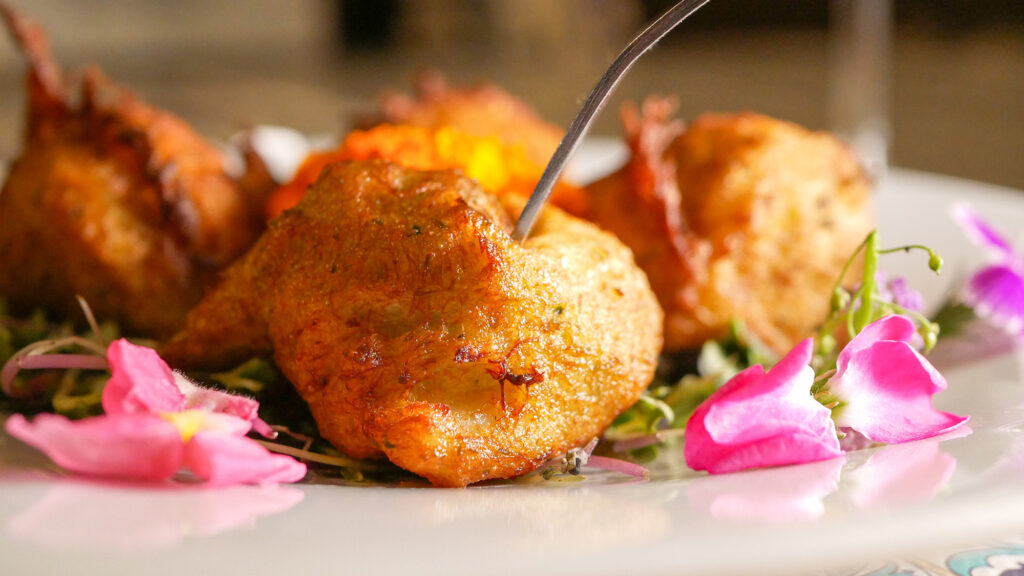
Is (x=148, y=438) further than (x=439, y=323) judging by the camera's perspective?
No

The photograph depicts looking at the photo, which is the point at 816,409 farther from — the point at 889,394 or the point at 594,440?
the point at 594,440

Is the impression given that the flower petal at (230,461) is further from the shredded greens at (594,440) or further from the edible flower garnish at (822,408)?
the edible flower garnish at (822,408)

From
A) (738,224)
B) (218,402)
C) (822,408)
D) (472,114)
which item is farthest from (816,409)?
(472,114)

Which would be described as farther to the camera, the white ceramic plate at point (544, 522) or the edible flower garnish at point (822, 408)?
the edible flower garnish at point (822, 408)

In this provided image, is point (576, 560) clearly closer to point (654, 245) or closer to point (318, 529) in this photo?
point (318, 529)

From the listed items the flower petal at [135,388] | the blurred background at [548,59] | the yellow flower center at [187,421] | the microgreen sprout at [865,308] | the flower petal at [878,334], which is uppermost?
the blurred background at [548,59]

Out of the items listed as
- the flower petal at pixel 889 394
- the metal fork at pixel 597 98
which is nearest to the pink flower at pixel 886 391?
the flower petal at pixel 889 394
